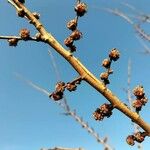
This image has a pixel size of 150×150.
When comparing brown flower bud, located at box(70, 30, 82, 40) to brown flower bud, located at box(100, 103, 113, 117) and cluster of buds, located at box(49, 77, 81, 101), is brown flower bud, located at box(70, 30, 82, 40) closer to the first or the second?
cluster of buds, located at box(49, 77, 81, 101)

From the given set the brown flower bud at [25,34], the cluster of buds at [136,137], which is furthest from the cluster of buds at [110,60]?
the brown flower bud at [25,34]

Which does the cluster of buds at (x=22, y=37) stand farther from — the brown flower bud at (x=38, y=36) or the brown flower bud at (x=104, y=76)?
the brown flower bud at (x=104, y=76)

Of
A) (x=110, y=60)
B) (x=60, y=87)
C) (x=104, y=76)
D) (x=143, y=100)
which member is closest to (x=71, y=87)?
(x=60, y=87)

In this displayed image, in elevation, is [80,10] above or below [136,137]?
above

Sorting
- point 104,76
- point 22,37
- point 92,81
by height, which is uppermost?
point 22,37

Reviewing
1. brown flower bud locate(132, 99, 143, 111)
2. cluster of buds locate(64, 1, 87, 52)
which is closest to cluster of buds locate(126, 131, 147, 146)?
brown flower bud locate(132, 99, 143, 111)

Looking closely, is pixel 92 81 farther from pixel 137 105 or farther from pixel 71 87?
pixel 137 105

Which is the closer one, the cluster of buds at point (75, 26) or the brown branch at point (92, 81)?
the brown branch at point (92, 81)

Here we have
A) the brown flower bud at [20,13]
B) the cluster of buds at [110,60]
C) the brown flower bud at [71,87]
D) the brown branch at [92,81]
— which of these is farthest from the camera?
the cluster of buds at [110,60]
